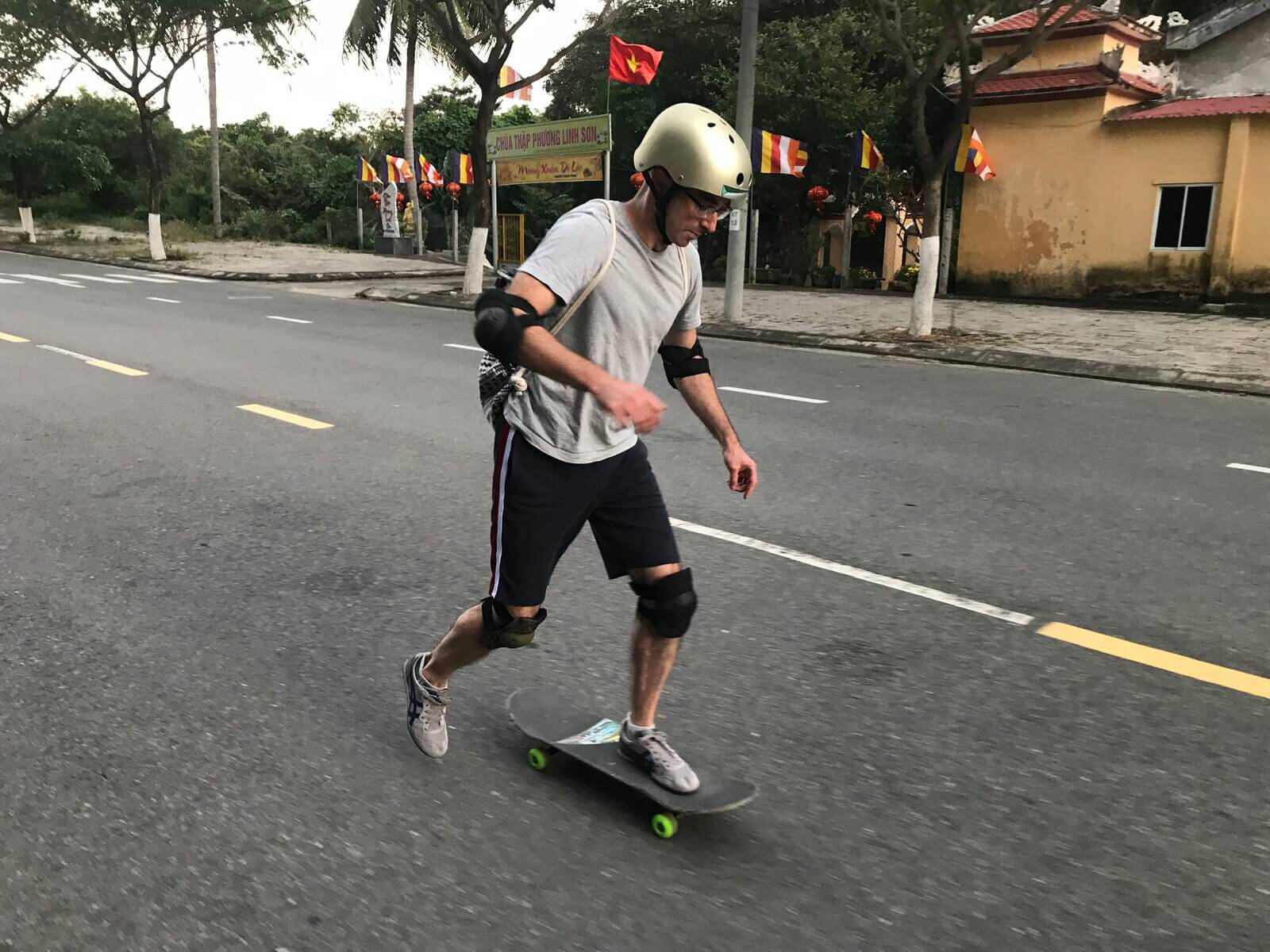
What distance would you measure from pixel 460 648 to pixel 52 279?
Result: 69.8 ft

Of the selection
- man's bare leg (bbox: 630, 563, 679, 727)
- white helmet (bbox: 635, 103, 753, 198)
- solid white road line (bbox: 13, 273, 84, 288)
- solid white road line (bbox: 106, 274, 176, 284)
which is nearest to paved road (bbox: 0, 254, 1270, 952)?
man's bare leg (bbox: 630, 563, 679, 727)

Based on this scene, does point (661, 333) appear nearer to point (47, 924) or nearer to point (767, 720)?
point (767, 720)

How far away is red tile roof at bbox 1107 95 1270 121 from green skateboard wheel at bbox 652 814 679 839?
17970 mm

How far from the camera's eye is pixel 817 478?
20.8 feet

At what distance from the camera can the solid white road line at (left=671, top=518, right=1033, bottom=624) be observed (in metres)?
→ 4.22

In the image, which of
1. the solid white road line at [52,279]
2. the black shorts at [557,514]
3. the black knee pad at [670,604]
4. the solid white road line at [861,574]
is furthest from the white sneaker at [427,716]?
the solid white road line at [52,279]

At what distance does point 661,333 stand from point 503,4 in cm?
1865

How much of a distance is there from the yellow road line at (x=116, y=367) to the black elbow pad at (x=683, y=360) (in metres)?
7.79

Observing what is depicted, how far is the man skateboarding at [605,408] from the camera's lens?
8.10ft

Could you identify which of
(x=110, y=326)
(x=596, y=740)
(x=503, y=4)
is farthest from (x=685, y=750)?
(x=503, y=4)

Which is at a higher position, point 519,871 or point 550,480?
point 550,480

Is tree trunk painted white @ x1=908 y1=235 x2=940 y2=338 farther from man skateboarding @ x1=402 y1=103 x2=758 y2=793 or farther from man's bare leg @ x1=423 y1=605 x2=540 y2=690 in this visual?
man's bare leg @ x1=423 y1=605 x2=540 y2=690

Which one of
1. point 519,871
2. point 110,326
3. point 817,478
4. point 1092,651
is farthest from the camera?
point 110,326

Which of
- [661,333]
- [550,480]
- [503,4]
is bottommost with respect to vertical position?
[550,480]
